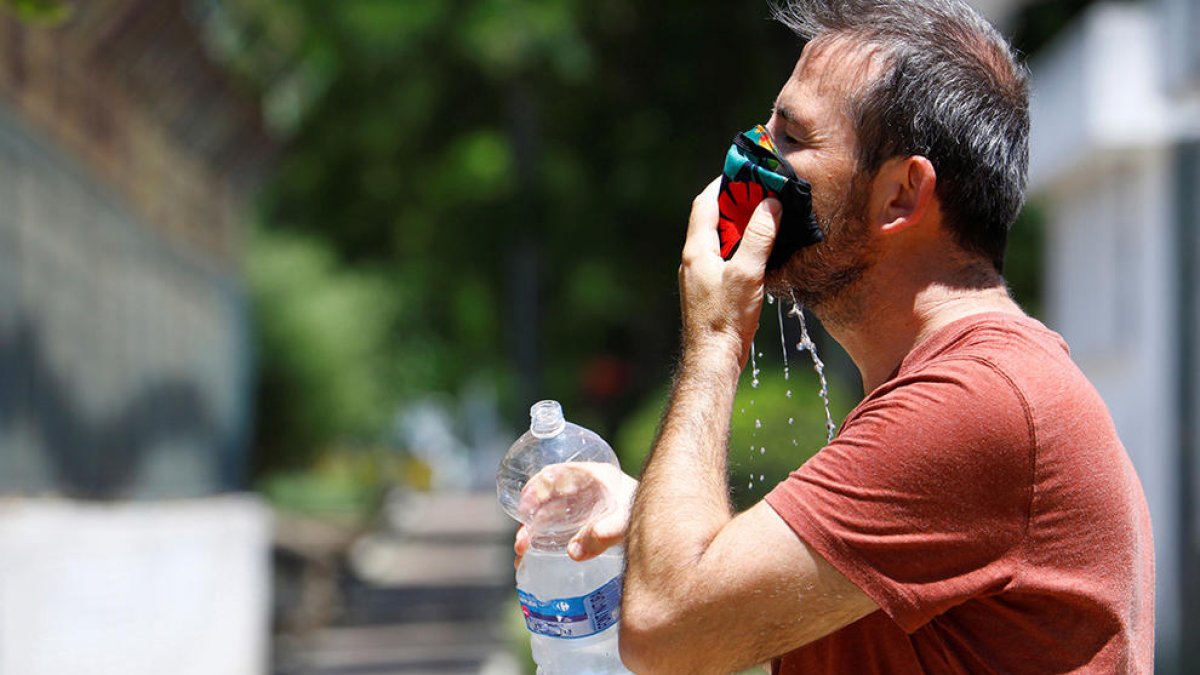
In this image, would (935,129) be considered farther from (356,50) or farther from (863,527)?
(356,50)

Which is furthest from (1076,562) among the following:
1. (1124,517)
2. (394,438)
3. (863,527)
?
(394,438)

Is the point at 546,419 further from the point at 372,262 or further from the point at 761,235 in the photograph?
the point at 372,262

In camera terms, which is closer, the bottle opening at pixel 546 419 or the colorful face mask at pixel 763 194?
the colorful face mask at pixel 763 194

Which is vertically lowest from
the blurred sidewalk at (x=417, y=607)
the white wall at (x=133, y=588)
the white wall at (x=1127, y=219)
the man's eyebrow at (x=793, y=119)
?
the blurred sidewalk at (x=417, y=607)

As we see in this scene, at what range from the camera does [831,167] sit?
2.35 meters

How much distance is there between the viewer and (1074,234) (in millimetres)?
14883

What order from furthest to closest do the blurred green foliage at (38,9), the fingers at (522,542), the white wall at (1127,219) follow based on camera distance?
the white wall at (1127,219) → the blurred green foliage at (38,9) → the fingers at (522,542)

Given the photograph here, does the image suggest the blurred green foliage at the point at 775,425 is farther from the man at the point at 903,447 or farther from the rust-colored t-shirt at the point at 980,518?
the rust-colored t-shirt at the point at 980,518

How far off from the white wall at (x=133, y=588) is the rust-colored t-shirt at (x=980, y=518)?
198 inches

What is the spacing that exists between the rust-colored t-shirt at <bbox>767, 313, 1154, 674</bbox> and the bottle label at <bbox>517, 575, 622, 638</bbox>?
16.0 inches

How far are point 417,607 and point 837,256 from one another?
2170 cm

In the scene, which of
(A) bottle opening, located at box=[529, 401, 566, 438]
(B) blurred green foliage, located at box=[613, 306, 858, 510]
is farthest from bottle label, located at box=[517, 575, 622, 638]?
(B) blurred green foliage, located at box=[613, 306, 858, 510]

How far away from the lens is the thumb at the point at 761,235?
2.35m

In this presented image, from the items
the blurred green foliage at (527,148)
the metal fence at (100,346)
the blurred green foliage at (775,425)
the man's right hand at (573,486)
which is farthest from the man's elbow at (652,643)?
the blurred green foliage at (527,148)
